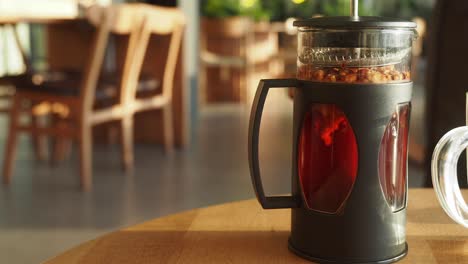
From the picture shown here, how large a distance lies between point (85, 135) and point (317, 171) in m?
2.22

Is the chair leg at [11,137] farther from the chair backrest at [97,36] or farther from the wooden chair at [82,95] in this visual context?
the chair backrest at [97,36]

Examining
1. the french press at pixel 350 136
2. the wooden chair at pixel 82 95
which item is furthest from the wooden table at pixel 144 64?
the french press at pixel 350 136

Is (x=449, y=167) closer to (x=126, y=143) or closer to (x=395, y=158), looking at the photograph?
(x=395, y=158)

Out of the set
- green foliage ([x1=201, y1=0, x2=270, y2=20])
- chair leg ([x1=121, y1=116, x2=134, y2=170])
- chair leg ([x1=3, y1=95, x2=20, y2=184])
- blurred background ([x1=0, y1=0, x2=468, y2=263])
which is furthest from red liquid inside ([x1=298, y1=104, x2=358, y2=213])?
green foliage ([x1=201, y1=0, x2=270, y2=20])

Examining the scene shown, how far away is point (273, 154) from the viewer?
3535 millimetres

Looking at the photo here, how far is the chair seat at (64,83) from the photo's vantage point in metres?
2.71

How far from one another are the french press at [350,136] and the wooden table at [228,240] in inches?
1.4

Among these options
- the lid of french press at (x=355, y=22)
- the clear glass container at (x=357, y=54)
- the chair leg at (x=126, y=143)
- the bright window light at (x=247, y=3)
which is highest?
the lid of french press at (x=355, y=22)

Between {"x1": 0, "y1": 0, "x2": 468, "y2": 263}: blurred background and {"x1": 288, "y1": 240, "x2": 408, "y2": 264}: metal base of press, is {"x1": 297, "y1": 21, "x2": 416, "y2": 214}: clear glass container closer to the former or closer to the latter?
{"x1": 288, "y1": 240, "x2": 408, "y2": 264}: metal base of press

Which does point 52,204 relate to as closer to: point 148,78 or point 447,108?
point 148,78

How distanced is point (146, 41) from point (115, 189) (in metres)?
0.89

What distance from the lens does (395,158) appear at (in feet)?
1.85

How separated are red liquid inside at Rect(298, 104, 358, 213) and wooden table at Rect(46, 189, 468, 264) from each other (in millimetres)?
62

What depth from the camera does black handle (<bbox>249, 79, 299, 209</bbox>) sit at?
56cm
